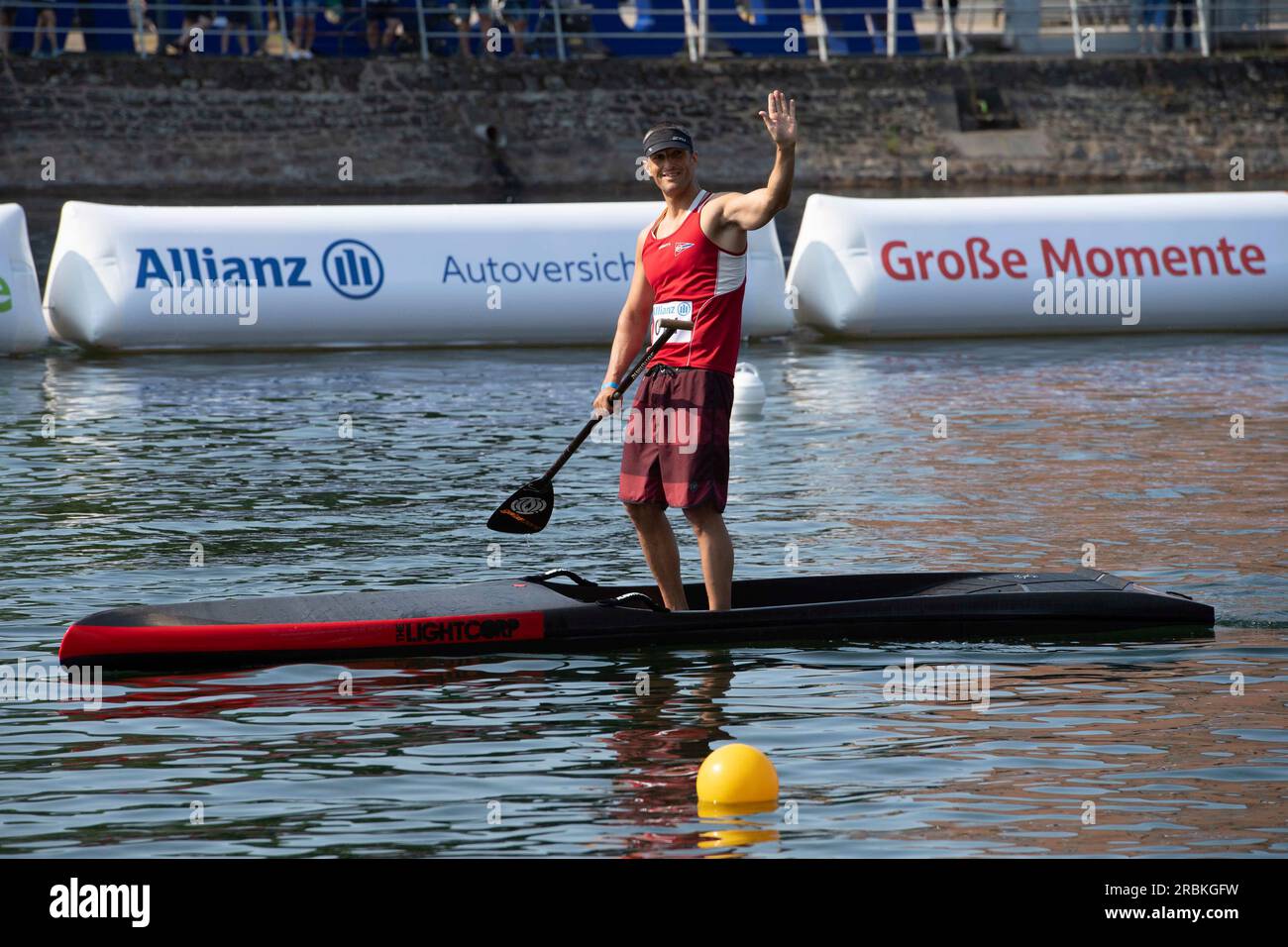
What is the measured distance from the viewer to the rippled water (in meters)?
6.55

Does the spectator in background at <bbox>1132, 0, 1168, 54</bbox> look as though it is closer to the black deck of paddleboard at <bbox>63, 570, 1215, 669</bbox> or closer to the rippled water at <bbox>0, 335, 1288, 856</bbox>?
the rippled water at <bbox>0, 335, 1288, 856</bbox>

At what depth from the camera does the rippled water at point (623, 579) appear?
21.5 feet

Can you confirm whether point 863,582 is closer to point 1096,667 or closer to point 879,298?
point 1096,667

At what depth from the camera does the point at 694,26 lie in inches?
1529

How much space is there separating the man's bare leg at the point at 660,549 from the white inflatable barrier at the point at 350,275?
34.8 feet

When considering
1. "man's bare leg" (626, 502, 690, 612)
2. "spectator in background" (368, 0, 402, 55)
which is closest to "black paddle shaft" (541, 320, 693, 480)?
"man's bare leg" (626, 502, 690, 612)

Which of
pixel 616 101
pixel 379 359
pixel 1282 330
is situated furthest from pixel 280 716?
pixel 616 101

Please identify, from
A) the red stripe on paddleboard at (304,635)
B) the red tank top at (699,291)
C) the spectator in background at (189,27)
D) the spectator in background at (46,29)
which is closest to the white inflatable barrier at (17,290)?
the red stripe on paddleboard at (304,635)

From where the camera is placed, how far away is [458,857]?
616 centimetres

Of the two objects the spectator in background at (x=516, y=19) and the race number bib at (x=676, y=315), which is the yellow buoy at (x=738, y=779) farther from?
the spectator in background at (x=516, y=19)

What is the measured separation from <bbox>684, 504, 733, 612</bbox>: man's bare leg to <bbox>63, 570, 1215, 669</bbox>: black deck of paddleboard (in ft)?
0.29

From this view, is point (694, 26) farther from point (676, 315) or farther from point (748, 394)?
point (676, 315)
